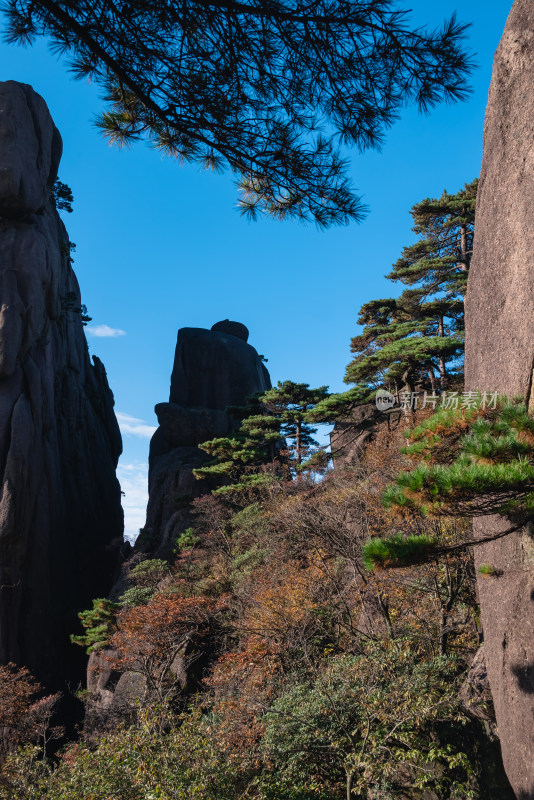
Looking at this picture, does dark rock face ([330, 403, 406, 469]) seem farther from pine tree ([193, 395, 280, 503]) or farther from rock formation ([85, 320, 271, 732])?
rock formation ([85, 320, 271, 732])

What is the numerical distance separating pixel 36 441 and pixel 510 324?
70.5 feet

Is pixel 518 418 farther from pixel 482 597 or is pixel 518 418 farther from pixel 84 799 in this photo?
pixel 84 799

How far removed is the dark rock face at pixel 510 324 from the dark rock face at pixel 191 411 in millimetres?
19092

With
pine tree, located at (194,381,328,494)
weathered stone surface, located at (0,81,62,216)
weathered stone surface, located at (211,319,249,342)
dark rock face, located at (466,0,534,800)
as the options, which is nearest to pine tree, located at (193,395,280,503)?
pine tree, located at (194,381,328,494)

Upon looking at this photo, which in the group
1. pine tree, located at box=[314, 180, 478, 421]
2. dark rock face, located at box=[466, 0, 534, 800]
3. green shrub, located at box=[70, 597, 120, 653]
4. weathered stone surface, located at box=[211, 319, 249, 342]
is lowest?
green shrub, located at box=[70, 597, 120, 653]

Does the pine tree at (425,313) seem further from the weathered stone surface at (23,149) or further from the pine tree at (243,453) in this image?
the weathered stone surface at (23,149)

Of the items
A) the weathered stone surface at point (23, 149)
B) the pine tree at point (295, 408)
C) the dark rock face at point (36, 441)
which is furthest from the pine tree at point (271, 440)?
the weathered stone surface at point (23, 149)

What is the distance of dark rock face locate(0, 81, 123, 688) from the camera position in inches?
770

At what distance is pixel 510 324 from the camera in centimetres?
388

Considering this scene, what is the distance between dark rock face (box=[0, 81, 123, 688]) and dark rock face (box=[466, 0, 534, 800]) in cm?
1930

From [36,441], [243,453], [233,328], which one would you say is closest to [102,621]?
[243,453]

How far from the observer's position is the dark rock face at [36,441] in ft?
64.1

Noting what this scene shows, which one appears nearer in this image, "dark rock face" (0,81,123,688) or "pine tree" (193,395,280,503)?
"dark rock face" (0,81,123,688)

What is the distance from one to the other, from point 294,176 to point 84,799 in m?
6.51
